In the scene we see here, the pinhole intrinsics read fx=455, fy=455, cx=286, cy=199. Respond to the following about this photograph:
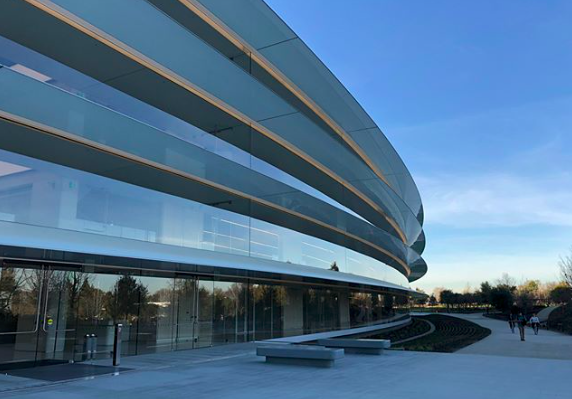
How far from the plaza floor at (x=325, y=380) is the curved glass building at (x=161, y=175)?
2.83m

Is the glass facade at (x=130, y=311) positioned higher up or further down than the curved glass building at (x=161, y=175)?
further down

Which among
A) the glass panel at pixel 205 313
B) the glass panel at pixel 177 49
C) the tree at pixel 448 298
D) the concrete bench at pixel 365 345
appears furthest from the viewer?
the tree at pixel 448 298

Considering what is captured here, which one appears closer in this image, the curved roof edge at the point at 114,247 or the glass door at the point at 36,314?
the curved roof edge at the point at 114,247

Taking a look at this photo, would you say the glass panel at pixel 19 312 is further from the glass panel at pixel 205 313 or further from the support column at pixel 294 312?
the support column at pixel 294 312

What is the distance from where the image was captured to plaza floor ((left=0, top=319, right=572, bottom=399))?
877 cm

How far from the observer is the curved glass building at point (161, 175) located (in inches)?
423

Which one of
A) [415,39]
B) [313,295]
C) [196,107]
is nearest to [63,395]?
[196,107]

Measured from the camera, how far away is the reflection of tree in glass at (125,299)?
15883mm

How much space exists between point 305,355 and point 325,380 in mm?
2233

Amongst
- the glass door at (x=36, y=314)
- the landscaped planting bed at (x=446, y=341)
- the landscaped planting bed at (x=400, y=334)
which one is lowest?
the landscaped planting bed at (x=400, y=334)

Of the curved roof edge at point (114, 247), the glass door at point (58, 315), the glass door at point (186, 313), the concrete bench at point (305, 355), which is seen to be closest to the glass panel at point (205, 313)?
the glass door at point (186, 313)

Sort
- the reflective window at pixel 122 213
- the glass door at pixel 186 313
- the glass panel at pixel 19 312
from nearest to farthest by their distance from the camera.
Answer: the reflective window at pixel 122 213
the glass panel at pixel 19 312
the glass door at pixel 186 313

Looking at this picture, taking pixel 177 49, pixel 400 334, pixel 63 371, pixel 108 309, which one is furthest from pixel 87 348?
pixel 400 334

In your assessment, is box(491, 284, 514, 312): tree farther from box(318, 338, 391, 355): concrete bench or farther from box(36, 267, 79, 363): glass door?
box(36, 267, 79, 363): glass door
